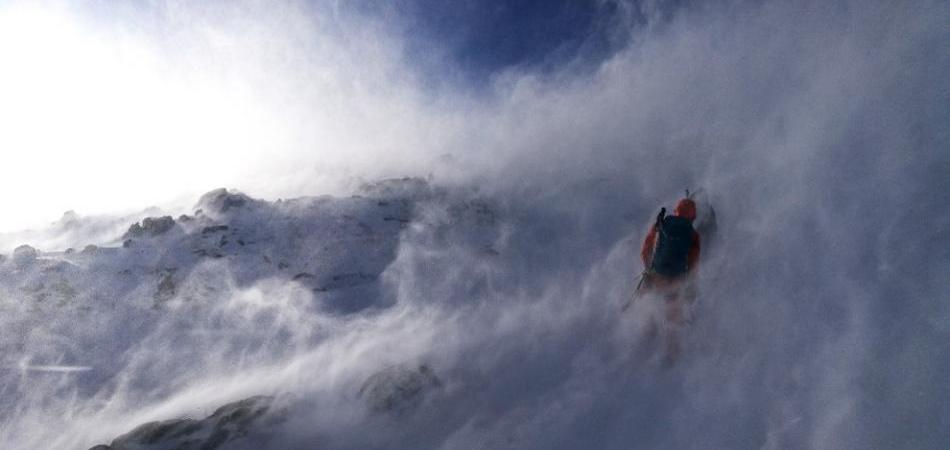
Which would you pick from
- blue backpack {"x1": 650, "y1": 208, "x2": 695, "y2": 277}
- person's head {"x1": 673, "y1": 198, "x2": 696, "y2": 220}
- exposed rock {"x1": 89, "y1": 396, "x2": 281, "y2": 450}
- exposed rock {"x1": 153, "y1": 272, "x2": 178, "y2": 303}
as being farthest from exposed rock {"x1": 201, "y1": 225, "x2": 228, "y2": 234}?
person's head {"x1": 673, "y1": 198, "x2": 696, "y2": 220}

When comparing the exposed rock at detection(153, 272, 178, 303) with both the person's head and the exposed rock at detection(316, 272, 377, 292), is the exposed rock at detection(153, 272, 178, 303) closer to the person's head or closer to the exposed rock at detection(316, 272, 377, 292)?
the exposed rock at detection(316, 272, 377, 292)

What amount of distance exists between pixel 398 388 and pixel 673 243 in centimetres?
784

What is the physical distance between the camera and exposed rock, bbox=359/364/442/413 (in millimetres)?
12688

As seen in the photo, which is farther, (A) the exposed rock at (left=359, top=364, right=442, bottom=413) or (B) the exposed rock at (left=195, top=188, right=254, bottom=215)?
(B) the exposed rock at (left=195, top=188, right=254, bottom=215)

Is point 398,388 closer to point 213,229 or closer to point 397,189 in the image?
point 213,229

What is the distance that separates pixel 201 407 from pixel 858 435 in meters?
14.2

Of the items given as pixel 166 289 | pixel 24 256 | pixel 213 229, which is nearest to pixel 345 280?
pixel 166 289

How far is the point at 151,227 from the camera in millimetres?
21859

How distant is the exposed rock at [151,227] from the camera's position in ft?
70.3

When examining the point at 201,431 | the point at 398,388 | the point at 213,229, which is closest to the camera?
the point at 201,431

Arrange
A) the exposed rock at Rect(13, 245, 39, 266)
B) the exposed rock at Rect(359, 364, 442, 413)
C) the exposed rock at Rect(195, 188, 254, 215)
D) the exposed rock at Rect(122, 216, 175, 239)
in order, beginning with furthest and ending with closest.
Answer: the exposed rock at Rect(195, 188, 254, 215) → the exposed rock at Rect(122, 216, 175, 239) → the exposed rock at Rect(13, 245, 39, 266) → the exposed rock at Rect(359, 364, 442, 413)

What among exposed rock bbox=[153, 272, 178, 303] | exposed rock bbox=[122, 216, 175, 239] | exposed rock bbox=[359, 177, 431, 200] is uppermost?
exposed rock bbox=[359, 177, 431, 200]

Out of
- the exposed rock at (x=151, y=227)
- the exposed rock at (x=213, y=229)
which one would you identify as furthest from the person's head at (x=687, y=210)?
the exposed rock at (x=151, y=227)

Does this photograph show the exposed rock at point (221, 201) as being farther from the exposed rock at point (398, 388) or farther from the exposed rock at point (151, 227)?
the exposed rock at point (398, 388)
